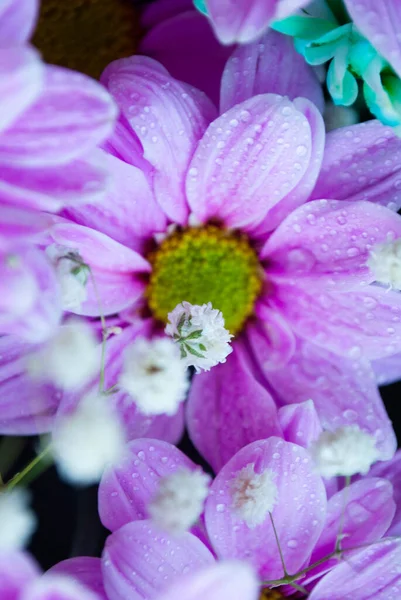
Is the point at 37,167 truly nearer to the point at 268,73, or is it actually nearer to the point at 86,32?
the point at 268,73

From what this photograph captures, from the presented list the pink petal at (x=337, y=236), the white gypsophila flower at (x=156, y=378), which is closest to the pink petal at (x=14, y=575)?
the white gypsophila flower at (x=156, y=378)

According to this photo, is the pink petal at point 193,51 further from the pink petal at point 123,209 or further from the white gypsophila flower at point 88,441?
the white gypsophila flower at point 88,441

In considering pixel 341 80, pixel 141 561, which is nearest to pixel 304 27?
pixel 341 80

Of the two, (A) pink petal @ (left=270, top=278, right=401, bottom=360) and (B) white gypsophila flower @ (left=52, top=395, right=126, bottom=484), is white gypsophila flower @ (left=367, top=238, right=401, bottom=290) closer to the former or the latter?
(A) pink petal @ (left=270, top=278, right=401, bottom=360)

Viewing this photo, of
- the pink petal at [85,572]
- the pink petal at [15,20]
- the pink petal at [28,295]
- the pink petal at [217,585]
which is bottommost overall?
the pink petal at [85,572]

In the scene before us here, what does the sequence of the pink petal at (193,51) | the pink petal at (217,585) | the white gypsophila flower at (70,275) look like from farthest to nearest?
the pink petal at (193,51)
the white gypsophila flower at (70,275)
the pink petal at (217,585)

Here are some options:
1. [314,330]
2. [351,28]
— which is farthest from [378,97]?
[314,330]

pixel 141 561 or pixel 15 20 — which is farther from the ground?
pixel 15 20
